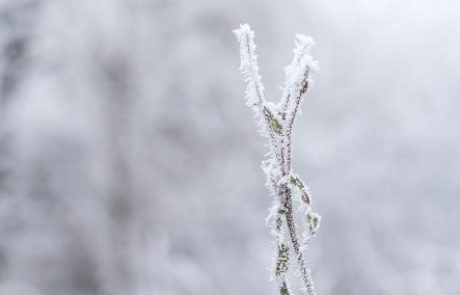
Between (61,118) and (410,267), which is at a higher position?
(61,118)

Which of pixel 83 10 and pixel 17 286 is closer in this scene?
pixel 17 286

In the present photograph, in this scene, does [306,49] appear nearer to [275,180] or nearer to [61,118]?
[275,180]

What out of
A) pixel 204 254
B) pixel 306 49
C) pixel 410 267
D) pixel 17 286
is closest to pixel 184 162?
pixel 204 254

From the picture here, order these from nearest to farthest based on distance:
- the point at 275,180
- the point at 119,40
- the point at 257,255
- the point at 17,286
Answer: the point at 275,180 < the point at 119,40 < the point at 17,286 < the point at 257,255

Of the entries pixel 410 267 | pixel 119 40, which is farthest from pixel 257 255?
pixel 119 40

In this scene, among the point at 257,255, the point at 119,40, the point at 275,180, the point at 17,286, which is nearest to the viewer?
the point at 275,180

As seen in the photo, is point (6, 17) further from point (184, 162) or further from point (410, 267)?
point (410, 267)

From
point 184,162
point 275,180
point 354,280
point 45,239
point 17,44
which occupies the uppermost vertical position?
point 17,44
